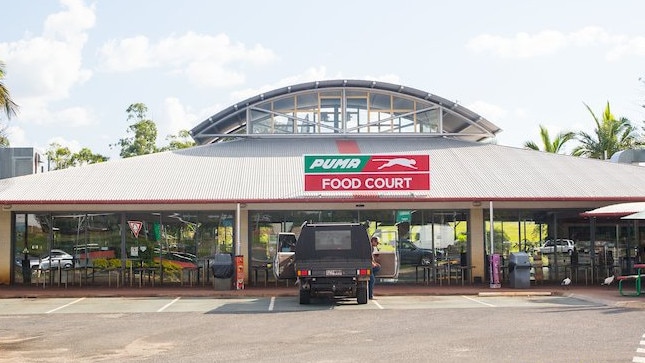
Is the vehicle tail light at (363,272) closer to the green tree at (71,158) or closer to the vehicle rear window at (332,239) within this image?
the vehicle rear window at (332,239)

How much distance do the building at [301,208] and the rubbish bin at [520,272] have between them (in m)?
0.99

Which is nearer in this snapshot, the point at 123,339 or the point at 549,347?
the point at 549,347

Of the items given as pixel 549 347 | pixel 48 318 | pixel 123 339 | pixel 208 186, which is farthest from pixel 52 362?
pixel 208 186

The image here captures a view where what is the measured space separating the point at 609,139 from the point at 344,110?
21.1 metres

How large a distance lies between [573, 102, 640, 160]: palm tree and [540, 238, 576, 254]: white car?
20336 millimetres

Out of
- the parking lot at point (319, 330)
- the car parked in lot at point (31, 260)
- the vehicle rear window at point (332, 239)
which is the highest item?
the vehicle rear window at point (332, 239)

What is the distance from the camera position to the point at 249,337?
13.6 metres

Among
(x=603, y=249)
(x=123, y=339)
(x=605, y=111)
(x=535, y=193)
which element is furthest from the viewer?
(x=605, y=111)

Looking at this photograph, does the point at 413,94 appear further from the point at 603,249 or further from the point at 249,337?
the point at 249,337

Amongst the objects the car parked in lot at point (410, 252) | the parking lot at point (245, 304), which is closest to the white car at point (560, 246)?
the car parked in lot at point (410, 252)

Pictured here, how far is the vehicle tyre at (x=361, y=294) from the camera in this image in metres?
19.7

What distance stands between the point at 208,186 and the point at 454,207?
7991 millimetres

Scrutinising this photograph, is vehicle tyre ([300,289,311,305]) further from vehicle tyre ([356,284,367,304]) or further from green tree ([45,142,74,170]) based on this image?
green tree ([45,142,74,170])

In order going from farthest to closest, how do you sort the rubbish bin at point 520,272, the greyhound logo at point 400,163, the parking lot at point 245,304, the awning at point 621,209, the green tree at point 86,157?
1. the green tree at point 86,157
2. the greyhound logo at point 400,163
3. the rubbish bin at point 520,272
4. the awning at point 621,209
5. the parking lot at point 245,304
